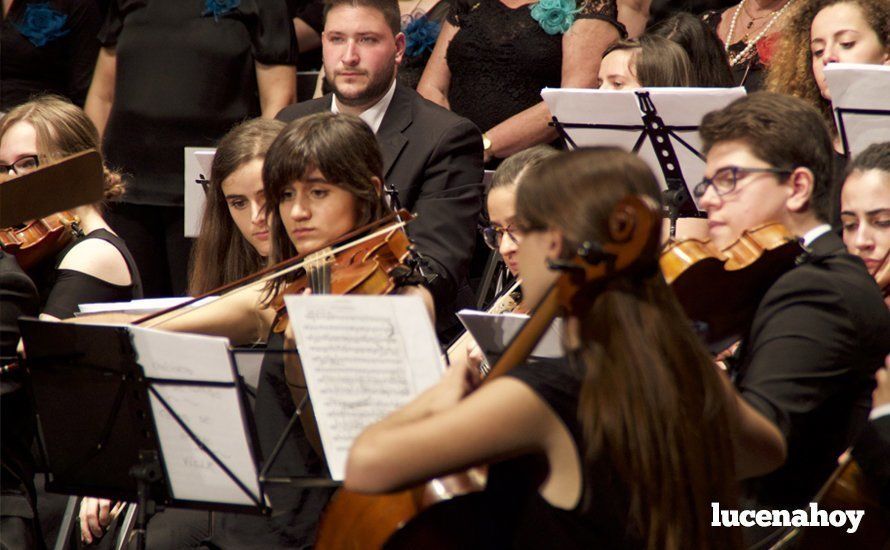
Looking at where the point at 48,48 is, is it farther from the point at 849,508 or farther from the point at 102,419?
the point at 849,508

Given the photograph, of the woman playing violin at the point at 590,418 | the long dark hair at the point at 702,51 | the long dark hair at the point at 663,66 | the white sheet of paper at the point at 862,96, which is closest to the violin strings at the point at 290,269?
the woman playing violin at the point at 590,418

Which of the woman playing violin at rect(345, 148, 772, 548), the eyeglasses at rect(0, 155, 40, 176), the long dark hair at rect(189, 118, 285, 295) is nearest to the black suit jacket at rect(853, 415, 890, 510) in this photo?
the woman playing violin at rect(345, 148, 772, 548)

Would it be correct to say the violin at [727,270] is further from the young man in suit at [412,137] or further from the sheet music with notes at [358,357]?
the young man in suit at [412,137]

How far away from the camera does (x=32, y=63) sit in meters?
4.83

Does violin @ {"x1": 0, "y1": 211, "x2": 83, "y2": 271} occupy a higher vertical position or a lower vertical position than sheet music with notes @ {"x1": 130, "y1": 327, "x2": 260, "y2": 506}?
lower

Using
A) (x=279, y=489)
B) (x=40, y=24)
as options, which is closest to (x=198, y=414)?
(x=279, y=489)

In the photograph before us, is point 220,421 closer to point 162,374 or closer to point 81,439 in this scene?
point 162,374

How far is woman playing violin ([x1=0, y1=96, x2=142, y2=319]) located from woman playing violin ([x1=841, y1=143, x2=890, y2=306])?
1.95 m

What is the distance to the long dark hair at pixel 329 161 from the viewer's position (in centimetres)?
274

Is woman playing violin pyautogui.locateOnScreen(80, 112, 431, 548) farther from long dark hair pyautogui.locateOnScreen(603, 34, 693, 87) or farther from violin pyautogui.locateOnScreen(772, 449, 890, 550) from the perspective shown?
long dark hair pyautogui.locateOnScreen(603, 34, 693, 87)

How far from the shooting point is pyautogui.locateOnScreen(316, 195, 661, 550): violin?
1.62m

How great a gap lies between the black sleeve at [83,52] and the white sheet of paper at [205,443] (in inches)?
116

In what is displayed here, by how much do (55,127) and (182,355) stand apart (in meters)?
1.66

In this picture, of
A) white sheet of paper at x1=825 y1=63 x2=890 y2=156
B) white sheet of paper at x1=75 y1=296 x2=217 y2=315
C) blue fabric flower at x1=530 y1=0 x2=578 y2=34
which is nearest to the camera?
white sheet of paper at x1=75 y1=296 x2=217 y2=315
